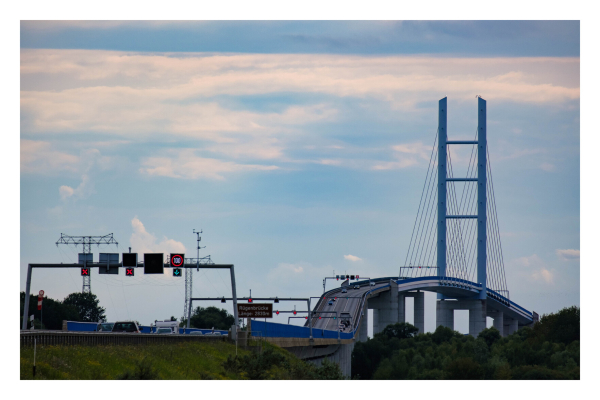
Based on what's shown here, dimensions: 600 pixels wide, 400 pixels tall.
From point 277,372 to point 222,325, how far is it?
102 metres

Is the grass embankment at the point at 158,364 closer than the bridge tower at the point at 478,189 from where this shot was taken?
Yes

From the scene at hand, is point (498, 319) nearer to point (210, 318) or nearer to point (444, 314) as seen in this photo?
point (444, 314)

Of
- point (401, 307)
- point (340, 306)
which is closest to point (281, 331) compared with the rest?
point (340, 306)

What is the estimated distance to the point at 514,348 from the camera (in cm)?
8588

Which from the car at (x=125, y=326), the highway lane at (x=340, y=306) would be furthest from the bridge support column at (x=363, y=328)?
the car at (x=125, y=326)

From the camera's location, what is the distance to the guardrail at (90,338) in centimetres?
3209

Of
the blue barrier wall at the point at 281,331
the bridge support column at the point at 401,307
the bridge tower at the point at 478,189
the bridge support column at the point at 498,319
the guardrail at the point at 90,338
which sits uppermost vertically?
the bridge tower at the point at 478,189

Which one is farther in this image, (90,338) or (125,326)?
(125,326)

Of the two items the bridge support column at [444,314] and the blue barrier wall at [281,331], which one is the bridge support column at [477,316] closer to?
the bridge support column at [444,314]

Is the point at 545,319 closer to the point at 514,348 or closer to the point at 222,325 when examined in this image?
the point at 514,348

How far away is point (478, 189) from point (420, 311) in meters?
20.3

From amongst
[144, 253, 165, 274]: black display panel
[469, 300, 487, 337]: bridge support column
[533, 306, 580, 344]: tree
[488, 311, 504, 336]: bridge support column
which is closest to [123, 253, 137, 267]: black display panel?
[144, 253, 165, 274]: black display panel

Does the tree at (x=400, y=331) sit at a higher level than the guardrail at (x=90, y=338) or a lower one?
lower

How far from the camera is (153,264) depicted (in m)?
55.3
